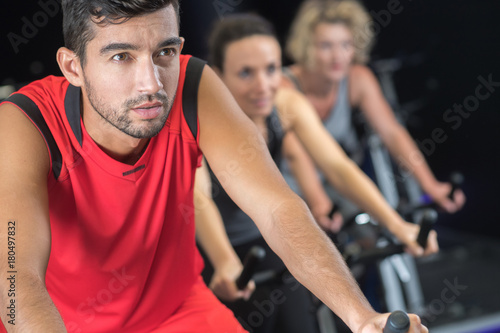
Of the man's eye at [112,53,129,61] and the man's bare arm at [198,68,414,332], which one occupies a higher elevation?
the man's eye at [112,53,129,61]

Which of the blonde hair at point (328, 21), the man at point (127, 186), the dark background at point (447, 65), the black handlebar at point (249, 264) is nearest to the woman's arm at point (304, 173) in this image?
the blonde hair at point (328, 21)

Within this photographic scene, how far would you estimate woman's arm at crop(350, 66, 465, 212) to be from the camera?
301cm

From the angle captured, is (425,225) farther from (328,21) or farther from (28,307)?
(328,21)

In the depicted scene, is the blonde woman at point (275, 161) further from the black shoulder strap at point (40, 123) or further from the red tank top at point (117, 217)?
the black shoulder strap at point (40, 123)

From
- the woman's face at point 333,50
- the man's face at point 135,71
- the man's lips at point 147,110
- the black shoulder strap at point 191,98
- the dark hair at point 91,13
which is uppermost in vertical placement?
the dark hair at point 91,13

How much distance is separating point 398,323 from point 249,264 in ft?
2.94

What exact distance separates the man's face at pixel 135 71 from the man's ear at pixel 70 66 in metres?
0.04

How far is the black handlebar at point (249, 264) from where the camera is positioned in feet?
5.88

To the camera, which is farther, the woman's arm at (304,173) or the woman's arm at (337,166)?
the woman's arm at (304,173)

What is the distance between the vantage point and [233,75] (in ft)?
8.12

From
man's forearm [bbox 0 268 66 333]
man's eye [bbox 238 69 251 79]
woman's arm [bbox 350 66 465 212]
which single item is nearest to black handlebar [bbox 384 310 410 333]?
man's forearm [bbox 0 268 66 333]

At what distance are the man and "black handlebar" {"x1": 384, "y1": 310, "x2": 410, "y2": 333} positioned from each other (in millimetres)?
135

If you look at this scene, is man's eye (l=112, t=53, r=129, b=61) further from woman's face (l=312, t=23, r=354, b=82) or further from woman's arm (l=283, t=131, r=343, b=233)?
woman's face (l=312, t=23, r=354, b=82)

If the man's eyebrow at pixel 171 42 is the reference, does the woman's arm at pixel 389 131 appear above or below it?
below
